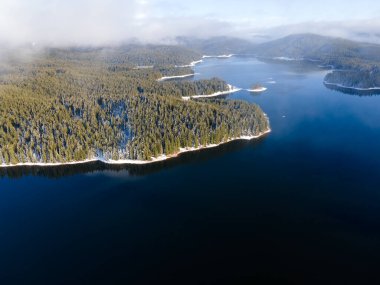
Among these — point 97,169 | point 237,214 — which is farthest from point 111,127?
point 237,214

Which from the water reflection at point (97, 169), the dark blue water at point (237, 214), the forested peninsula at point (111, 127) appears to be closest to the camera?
the dark blue water at point (237, 214)

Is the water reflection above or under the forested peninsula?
under

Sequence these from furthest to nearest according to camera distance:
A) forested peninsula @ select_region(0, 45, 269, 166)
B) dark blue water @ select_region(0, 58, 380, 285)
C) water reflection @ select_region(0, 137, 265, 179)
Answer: forested peninsula @ select_region(0, 45, 269, 166), water reflection @ select_region(0, 137, 265, 179), dark blue water @ select_region(0, 58, 380, 285)

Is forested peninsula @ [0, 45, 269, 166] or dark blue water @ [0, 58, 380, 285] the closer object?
dark blue water @ [0, 58, 380, 285]

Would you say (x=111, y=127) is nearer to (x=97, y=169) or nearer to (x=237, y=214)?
(x=97, y=169)

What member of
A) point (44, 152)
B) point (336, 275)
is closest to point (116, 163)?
point (44, 152)

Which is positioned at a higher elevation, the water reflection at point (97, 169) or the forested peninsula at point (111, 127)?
the forested peninsula at point (111, 127)

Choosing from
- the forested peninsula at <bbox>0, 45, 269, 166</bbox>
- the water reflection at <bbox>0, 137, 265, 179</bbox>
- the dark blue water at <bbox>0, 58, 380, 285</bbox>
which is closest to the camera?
the dark blue water at <bbox>0, 58, 380, 285</bbox>

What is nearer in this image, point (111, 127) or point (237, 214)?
point (237, 214)

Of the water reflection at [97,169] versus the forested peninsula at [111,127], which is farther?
the forested peninsula at [111,127]

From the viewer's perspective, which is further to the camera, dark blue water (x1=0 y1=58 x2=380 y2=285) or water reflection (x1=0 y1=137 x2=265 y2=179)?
water reflection (x1=0 y1=137 x2=265 y2=179)

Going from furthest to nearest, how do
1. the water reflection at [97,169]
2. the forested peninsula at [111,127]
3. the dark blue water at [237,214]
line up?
the forested peninsula at [111,127], the water reflection at [97,169], the dark blue water at [237,214]
